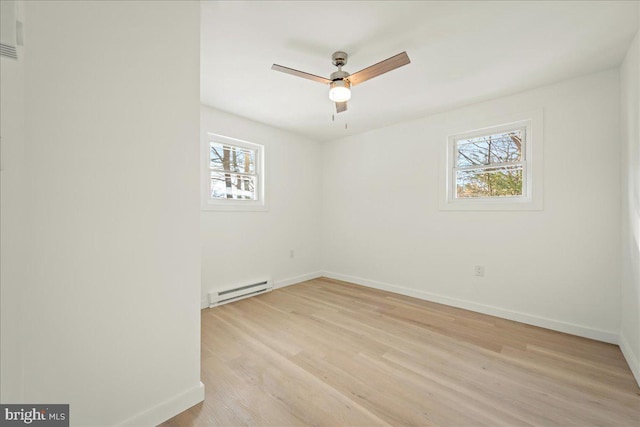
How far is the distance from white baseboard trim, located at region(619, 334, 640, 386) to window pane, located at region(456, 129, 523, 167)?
1.88 meters

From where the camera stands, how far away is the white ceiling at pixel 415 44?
66.6 inches

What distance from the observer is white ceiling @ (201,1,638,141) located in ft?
5.55

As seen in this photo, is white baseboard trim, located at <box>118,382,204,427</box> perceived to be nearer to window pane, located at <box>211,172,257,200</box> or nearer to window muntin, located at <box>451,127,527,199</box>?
window pane, located at <box>211,172,257,200</box>

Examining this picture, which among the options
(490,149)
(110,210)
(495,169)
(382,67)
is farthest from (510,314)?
(110,210)

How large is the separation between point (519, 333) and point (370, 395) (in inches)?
72.7

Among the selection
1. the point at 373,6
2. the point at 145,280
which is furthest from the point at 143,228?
the point at 373,6

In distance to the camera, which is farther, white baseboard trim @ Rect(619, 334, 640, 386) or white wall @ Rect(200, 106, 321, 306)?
white wall @ Rect(200, 106, 321, 306)

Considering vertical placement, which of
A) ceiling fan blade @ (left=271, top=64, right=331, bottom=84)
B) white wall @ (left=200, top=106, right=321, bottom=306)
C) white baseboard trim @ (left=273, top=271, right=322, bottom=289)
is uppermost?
ceiling fan blade @ (left=271, top=64, right=331, bottom=84)

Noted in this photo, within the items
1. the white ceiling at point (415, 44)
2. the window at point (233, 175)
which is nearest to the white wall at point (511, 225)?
the white ceiling at point (415, 44)

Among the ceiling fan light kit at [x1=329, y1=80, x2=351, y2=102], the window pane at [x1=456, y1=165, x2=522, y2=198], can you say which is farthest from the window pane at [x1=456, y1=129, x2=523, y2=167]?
the ceiling fan light kit at [x1=329, y1=80, x2=351, y2=102]

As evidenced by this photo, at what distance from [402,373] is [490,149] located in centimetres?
275

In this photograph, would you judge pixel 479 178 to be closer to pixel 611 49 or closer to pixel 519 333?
pixel 611 49

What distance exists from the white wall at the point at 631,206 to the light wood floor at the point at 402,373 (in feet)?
0.71

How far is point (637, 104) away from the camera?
6.22 ft
